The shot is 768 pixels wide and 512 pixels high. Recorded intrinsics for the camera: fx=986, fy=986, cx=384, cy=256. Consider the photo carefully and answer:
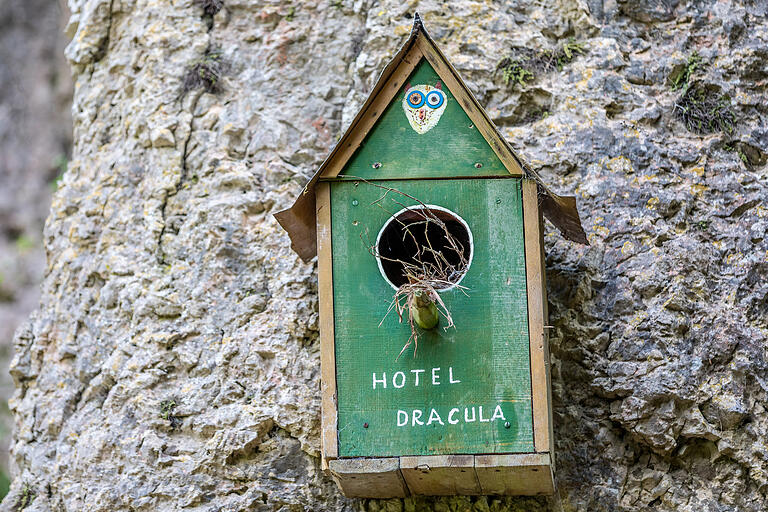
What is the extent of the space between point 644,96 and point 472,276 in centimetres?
174

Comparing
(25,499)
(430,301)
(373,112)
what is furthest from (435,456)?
(25,499)

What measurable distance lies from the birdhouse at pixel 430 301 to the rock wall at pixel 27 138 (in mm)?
7500

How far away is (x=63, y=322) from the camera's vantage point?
5.01 metres

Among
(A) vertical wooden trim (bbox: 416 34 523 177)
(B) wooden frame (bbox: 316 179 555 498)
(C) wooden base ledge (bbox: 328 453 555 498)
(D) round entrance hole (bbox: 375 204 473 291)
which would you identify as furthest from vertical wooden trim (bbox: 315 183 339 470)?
(A) vertical wooden trim (bbox: 416 34 523 177)

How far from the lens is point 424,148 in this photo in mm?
3859

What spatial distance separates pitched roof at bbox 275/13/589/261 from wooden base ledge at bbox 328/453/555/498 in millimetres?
1002

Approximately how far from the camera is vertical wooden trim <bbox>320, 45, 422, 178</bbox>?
3850mm

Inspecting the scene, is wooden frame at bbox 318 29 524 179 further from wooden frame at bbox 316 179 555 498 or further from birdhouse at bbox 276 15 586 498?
wooden frame at bbox 316 179 555 498

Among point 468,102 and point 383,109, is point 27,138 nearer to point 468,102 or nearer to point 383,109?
point 383,109

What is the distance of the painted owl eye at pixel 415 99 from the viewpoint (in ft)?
12.8

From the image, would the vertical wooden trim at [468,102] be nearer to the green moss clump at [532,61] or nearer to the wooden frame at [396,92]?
the wooden frame at [396,92]

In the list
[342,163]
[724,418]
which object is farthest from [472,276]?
[724,418]

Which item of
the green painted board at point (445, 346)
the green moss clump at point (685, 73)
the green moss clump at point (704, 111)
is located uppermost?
the green moss clump at point (685, 73)

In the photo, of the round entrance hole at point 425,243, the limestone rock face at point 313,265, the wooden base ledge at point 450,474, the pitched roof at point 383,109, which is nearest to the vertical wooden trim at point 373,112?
the pitched roof at point 383,109
